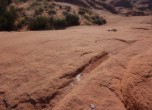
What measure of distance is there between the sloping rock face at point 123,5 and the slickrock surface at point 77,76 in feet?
67.6

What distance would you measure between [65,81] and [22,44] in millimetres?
2196

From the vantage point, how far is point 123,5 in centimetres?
3095

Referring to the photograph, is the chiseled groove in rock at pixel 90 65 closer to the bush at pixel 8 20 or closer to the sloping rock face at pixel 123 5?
the bush at pixel 8 20

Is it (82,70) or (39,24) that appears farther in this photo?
(39,24)

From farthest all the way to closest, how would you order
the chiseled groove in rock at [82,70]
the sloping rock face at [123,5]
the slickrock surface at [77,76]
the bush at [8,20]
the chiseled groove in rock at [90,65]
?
the sloping rock face at [123,5] < the bush at [8,20] < the chiseled groove in rock at [90,65] < the chiseled groove in rock at [82,70] < the slickrock surface at [77,76]

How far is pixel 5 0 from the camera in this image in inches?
559

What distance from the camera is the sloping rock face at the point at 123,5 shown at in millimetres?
25859

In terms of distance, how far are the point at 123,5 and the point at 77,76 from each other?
29346 millimetres

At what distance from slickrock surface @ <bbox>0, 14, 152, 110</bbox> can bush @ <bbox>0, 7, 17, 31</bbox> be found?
21.0ft

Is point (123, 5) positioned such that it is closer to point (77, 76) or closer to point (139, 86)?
point (77, 76)

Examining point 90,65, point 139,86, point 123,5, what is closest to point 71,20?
point 90,65

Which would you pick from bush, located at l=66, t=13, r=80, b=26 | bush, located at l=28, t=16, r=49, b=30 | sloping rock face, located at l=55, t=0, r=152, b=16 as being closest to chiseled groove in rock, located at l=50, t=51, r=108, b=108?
bush, located at l=28, t=16, r=49, b=30

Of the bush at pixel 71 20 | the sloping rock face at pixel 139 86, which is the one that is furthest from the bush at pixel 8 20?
the sloping rock face at pixel 139 86

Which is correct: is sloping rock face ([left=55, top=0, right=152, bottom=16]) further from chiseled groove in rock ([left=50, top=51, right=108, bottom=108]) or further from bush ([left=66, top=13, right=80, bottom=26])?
chiseled groove in rock ([left=50, top=51, right=108, bottom=108])
